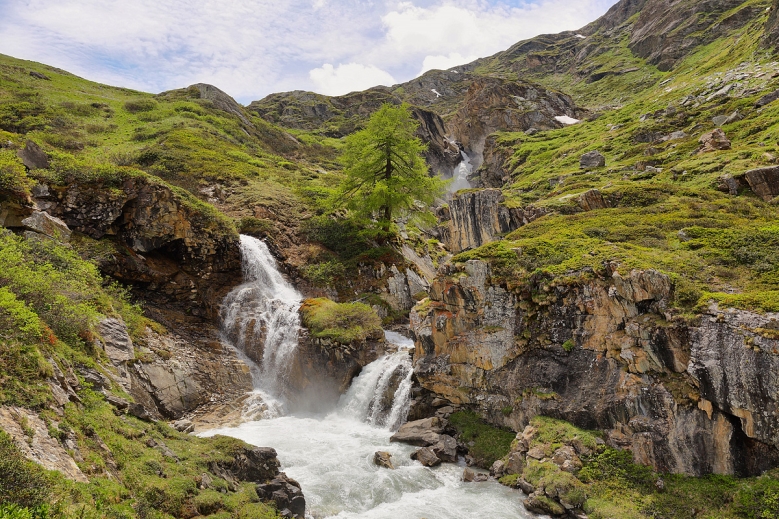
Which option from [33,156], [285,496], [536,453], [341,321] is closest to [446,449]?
[536,453]

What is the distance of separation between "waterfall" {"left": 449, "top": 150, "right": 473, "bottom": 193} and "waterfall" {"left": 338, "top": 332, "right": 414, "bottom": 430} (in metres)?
68.5

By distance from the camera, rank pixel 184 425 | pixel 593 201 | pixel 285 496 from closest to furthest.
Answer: pixel 285 496
pixel 184 425
pixel 593 201

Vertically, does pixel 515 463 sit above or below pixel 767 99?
below

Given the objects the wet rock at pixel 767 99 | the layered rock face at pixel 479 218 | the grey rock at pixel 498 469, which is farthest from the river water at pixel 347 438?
the wet rock at pixel 767 99

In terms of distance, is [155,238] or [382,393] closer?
[382,393]

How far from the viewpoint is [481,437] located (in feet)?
57.0

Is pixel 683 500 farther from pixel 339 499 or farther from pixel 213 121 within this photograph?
pixel 213 121

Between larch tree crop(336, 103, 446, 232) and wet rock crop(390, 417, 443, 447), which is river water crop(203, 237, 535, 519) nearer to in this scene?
wet rock crop(390, 417, 443, 447)

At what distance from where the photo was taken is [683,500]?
39.2ft

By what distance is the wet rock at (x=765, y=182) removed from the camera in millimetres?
21078

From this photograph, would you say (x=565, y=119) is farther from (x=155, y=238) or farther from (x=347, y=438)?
(x=347, y=438)

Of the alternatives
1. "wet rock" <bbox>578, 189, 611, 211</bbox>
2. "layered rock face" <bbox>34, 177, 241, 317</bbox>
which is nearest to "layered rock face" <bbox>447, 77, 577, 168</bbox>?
"wet rock" <bbox>578, 189, 611, 211</bbox>

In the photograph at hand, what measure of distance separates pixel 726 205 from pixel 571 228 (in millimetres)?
7401

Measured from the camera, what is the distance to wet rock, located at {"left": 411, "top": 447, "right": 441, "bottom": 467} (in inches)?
639
